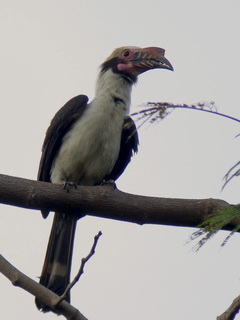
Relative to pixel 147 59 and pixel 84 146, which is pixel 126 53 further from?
pixel 84 146

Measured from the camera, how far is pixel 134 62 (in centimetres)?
675

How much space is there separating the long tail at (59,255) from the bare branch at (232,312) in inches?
93.4

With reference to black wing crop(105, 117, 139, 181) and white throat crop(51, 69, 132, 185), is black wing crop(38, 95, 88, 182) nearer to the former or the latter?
white throat crop(51, 69, 132, 185)

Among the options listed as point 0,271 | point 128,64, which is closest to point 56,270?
point 0,271

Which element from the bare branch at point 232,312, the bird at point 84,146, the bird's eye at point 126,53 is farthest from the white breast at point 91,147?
the bare branch at point 232,312

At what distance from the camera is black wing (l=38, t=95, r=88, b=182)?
605cm

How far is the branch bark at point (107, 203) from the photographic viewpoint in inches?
162

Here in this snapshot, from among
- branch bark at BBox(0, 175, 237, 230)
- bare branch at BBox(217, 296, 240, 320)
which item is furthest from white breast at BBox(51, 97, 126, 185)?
bare branch at BBox(217, 296, 240, 320)

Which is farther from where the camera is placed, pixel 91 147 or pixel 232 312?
pixel 91 147

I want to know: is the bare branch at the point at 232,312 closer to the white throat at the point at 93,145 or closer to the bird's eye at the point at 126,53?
the white throat at the point at 93,145

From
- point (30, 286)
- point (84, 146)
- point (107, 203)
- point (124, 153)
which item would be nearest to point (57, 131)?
point (84, 146)

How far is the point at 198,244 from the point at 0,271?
1.28m

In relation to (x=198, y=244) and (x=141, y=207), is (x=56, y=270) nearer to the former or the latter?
(x=141, y=207)

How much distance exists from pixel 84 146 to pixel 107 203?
1.61 m
